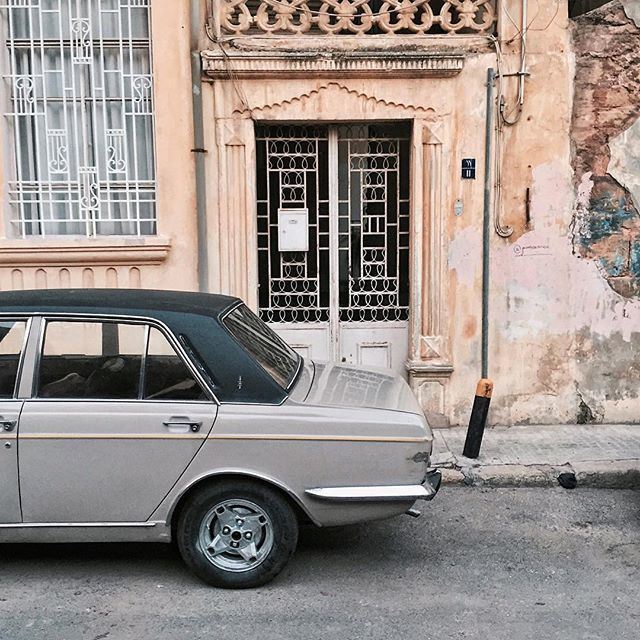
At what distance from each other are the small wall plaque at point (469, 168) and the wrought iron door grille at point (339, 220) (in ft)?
1.95

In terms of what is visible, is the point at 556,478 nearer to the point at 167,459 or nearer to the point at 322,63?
the point at 167,459

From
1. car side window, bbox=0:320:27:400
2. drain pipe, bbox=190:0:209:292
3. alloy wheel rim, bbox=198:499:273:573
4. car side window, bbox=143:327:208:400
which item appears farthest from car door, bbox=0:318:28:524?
drain pipe, bbox=190:0:209:292

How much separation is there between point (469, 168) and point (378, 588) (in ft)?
14.1

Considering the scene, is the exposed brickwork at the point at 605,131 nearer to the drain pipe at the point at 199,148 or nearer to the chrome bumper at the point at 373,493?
the drain pipe at the point at 199,148

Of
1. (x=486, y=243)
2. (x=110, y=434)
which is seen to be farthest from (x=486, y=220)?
(x=110, y=434)

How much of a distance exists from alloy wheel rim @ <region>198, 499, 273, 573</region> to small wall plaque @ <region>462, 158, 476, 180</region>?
4.25 meters

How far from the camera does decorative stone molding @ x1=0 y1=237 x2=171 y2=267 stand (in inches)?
272

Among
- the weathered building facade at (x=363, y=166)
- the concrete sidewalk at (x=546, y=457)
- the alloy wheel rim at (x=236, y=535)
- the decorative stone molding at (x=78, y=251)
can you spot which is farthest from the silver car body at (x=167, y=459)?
the weathered building facade at (x=363, y=166)

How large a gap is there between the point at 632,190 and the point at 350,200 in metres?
2.77

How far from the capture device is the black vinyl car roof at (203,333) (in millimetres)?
4105

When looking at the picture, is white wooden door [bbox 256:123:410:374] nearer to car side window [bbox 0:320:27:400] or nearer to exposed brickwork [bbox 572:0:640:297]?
exposed brickwork [bbox 572:0:640:297]

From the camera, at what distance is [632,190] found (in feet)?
23.1

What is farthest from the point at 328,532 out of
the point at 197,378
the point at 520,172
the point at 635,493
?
the point at 520,172

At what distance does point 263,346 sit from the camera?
4.56 metres
